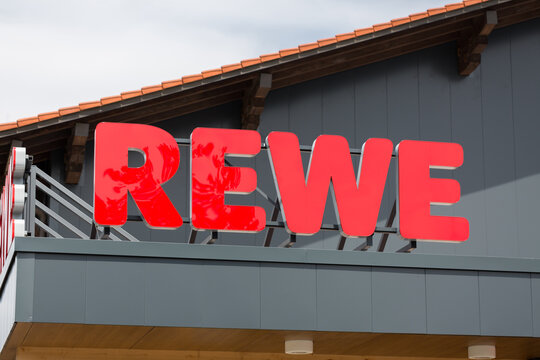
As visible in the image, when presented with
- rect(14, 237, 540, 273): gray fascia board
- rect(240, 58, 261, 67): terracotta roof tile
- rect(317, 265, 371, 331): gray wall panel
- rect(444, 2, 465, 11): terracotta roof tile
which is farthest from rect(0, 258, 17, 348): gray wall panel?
rect(444, 2, 465, 11): terracotta roof tile

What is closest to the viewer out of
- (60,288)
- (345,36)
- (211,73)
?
(60,288)

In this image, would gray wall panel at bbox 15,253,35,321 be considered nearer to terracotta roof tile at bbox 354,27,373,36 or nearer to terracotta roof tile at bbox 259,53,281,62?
terracotta roof tile at bbox 259,53,281,62

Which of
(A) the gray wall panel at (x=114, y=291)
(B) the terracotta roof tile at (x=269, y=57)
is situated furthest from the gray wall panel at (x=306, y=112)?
(A) the gray wall panel at (x=114, y=291)

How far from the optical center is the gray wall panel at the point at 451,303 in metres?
9.44

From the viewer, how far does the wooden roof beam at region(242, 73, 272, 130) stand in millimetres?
13242

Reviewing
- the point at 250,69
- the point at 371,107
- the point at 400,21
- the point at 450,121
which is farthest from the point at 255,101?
the point at 450,121

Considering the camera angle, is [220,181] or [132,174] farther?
[220,181]

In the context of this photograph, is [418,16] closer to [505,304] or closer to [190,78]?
[190,78]

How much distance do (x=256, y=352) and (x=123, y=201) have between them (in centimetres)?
246

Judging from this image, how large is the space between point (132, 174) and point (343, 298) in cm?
243

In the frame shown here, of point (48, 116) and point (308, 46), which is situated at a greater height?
point (308, 46)

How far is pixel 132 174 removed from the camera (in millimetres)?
9508

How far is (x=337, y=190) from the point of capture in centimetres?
1000

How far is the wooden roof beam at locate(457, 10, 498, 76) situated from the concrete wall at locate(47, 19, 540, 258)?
0.46 feet
